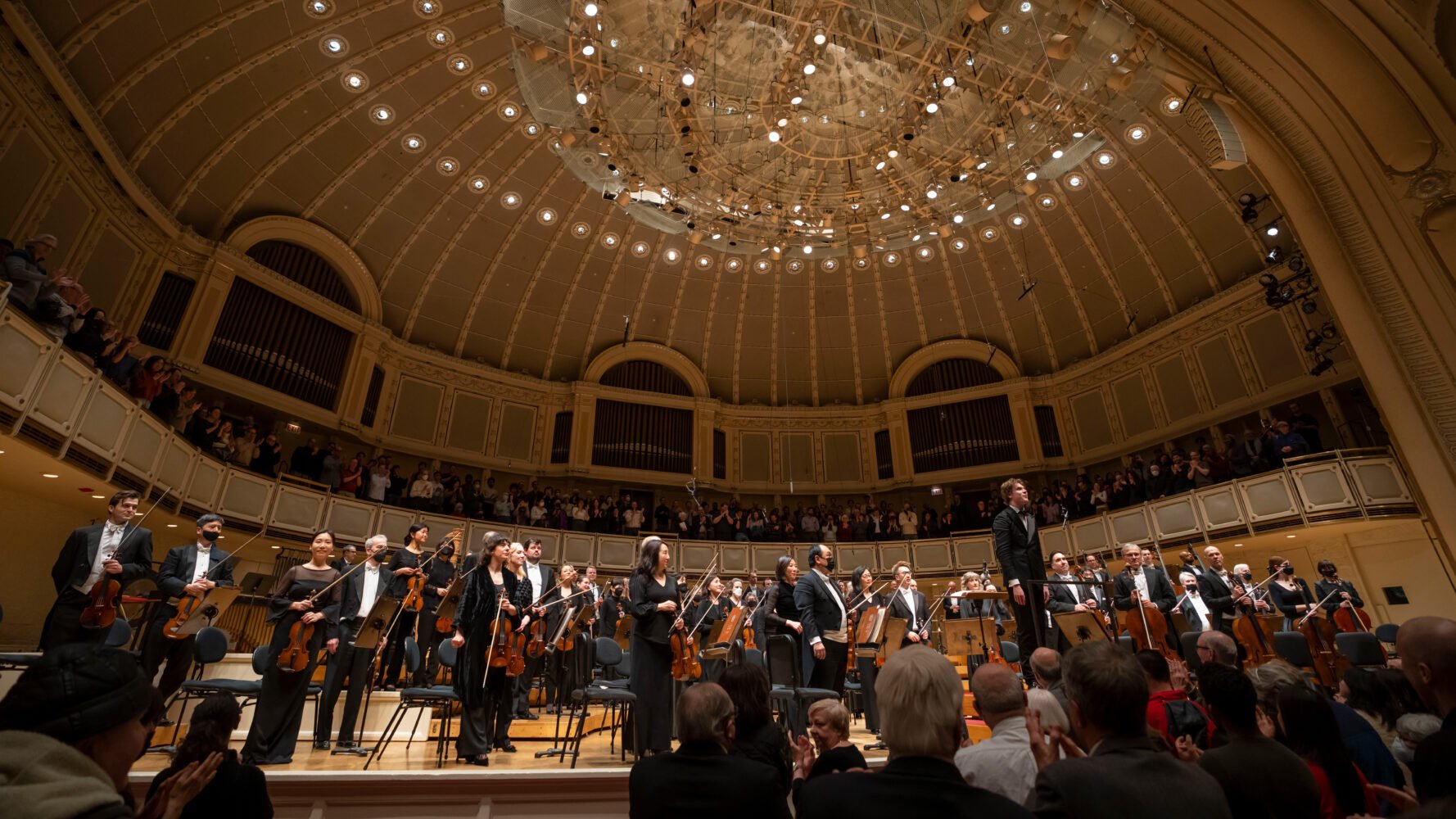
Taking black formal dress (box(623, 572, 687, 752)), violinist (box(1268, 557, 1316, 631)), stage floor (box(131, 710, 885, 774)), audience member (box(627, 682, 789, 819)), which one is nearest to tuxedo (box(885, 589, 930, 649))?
stage floor (box(131, 710, 885, 774))

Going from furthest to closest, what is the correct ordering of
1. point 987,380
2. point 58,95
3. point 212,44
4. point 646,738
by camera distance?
point 987,380, point 212,44, point 58,95, point 646,738

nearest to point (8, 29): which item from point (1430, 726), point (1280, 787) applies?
point (1280, 787)

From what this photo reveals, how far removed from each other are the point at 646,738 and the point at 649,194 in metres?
7.29

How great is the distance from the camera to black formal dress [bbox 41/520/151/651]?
16.7 ft

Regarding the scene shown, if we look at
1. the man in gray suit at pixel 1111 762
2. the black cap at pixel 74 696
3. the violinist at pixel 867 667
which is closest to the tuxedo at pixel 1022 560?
the violinist at pixel 867 667

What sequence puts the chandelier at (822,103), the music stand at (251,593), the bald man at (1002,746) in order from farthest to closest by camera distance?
the music stand at (251,593), the chandelier at (822,103), the bald man at (1002,746)

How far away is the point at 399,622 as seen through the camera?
7008 mm

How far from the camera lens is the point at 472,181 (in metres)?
14.5

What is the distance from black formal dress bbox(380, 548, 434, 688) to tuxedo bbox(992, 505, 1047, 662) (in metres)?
5.02

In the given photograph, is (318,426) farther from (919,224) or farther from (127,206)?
(919,224)

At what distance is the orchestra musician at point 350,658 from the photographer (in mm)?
5727

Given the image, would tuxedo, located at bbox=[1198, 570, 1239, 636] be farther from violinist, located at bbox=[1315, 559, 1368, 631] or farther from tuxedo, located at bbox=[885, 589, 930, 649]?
tuxedo, located at bbox=[885, 589, 930, 649]

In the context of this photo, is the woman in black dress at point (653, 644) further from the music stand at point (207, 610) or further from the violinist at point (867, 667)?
the music stand at point (207, 610)

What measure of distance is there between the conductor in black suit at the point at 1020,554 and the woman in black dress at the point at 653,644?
2688mm
